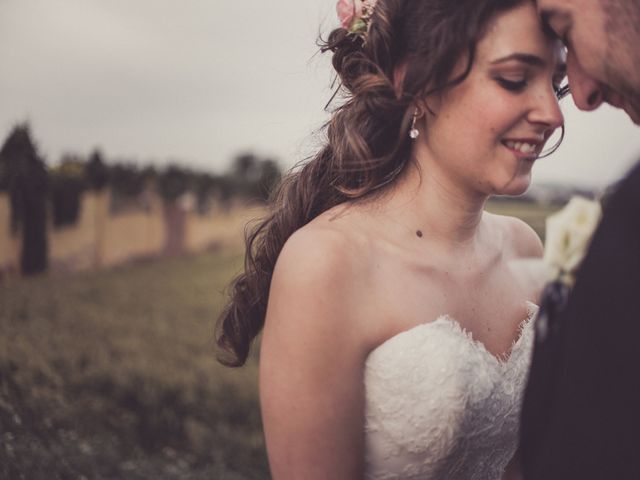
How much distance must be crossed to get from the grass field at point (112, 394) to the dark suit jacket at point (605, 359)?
2287 mm

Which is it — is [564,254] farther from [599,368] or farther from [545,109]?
[545,109]

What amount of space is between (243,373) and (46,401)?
323cm

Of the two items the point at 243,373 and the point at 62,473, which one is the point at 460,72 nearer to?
the point at 62,473

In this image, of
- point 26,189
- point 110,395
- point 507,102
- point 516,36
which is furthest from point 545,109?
point 110,395

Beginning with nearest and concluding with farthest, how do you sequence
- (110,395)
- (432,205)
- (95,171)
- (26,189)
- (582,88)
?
1. (582,88)
2. (432,205)
3. (26,189)
4. (110,395)
5. (95,171)

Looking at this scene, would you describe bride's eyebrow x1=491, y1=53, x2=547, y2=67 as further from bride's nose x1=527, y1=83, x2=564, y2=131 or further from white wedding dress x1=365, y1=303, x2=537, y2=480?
white wedding dress x1=365, y1=303, x2=537, y2=480

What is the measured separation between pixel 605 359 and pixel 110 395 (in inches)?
177

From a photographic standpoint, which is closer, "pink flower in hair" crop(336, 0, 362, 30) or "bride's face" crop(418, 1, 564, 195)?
"bride's face" crop(418, 1, 564, 195)

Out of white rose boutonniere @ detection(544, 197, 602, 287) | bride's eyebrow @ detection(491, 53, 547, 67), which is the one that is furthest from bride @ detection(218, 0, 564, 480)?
white rose boutonniere @ detection(544, 197, 602, 287)

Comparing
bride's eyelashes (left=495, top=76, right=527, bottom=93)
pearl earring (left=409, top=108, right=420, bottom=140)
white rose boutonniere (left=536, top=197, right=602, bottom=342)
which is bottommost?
white rose boutonniere (left=536, top=197, right=602, bottom=342)

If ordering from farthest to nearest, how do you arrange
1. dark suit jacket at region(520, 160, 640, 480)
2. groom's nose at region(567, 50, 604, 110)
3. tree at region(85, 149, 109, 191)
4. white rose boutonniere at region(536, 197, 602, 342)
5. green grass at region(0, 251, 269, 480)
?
tree at region(85, 149, 109, 191)
green grass at region(0, 251, 269, 480)
groom's nose at region(567, 50, 604, 110)
white rose boutonniere at region(536, 197, 602, 342)
dark suit jacket at region(520, 160, 640, 480)

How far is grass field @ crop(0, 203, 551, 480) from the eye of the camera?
10.8 ft

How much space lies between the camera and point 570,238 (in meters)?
1.40

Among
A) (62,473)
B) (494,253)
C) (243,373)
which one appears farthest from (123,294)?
(494,253)
